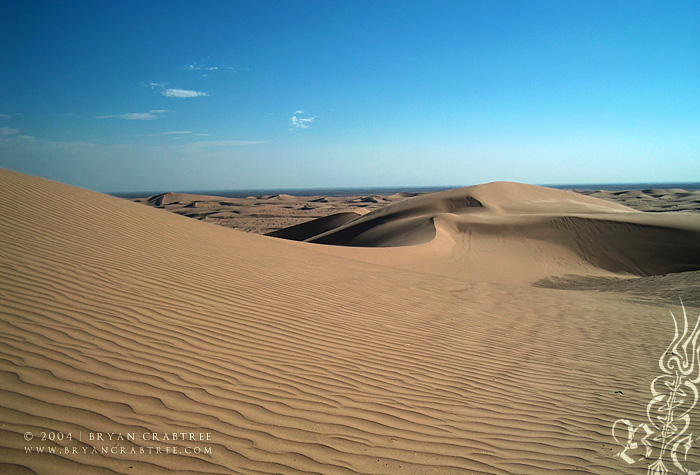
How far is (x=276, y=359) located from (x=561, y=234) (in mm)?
17790

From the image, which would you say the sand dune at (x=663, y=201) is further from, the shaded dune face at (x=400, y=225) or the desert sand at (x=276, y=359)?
the desert sand at (x=276, y=359)

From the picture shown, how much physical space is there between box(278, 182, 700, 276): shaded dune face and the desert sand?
7086 mm

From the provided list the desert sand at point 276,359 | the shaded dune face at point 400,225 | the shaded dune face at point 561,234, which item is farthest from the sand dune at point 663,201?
the desert sand at point 276,359

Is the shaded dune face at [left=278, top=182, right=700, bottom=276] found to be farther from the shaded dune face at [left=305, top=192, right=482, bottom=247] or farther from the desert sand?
the desert sand

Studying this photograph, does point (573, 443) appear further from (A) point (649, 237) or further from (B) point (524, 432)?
(A) point (649, 237)

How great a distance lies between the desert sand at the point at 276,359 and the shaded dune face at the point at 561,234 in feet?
23.2

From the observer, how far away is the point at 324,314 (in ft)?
18.8

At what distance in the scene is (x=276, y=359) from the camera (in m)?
3.96

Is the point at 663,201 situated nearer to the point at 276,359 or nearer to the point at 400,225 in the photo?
the point at 400,225

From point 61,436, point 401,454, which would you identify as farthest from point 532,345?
point 61,436

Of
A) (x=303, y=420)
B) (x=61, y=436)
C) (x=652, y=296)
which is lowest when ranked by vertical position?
(x=652, y=296)

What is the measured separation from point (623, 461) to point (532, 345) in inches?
113

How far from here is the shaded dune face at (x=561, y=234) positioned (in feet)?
52.6

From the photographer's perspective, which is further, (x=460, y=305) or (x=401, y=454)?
(x=460, y=305)
